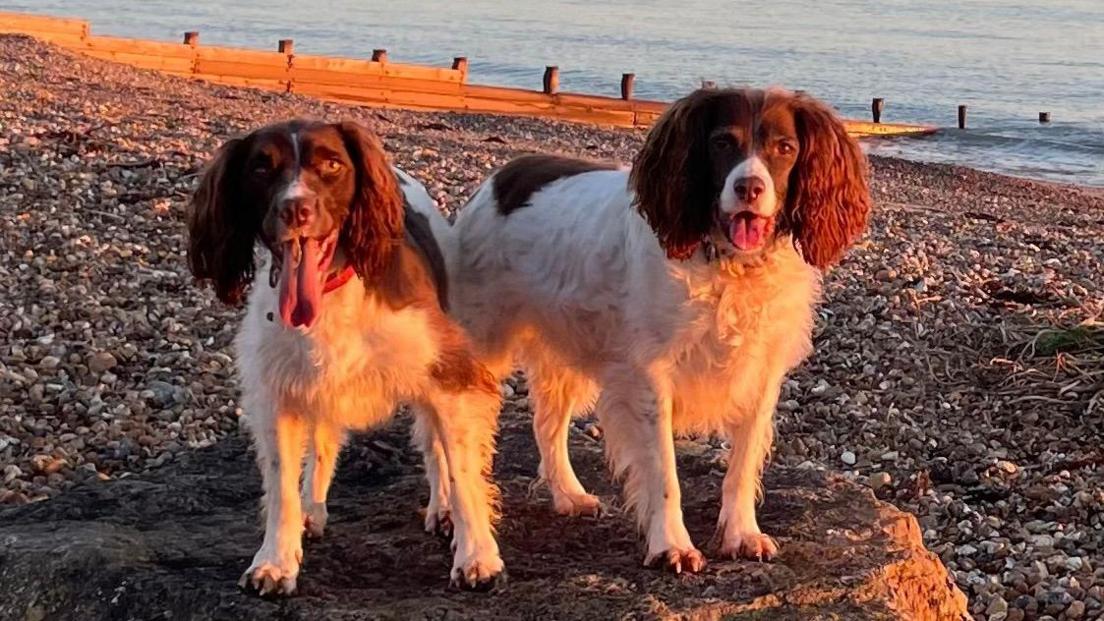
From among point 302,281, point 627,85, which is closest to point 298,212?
point 302,281

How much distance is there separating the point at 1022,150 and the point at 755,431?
2640 centimetres

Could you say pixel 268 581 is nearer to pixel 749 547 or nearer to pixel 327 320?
pixel 327 320

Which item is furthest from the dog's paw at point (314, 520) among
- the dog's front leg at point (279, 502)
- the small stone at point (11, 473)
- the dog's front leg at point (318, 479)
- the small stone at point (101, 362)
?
the small stone at point (101, 362)

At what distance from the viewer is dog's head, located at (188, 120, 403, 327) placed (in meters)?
3.98

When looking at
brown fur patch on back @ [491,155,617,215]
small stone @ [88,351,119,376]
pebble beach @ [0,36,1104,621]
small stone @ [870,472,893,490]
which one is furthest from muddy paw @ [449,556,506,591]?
small stone @ [88,351,119,376]

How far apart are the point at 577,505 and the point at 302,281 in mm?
1603

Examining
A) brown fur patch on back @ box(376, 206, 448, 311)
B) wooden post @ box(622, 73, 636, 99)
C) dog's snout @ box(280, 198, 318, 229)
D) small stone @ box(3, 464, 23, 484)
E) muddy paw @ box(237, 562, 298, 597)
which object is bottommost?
small stone @ box(3, 464, 23, 484)

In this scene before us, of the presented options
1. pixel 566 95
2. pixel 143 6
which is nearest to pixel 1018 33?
pixel 566 95

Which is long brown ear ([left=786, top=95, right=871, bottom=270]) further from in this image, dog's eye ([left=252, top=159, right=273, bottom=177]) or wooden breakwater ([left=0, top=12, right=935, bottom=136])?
wooden breakwater ([left=0, top=12, right=935, bottom=136])

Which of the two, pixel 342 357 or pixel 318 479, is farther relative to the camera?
pixel 318 479

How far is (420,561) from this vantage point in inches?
180

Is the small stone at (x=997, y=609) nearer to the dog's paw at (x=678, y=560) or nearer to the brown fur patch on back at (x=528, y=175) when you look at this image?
the dog's paw at (x=678, y=560)

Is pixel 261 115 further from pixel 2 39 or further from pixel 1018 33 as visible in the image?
pixel 1018 33

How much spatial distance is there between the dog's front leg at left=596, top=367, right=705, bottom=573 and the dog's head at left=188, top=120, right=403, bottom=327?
0.94 metres
